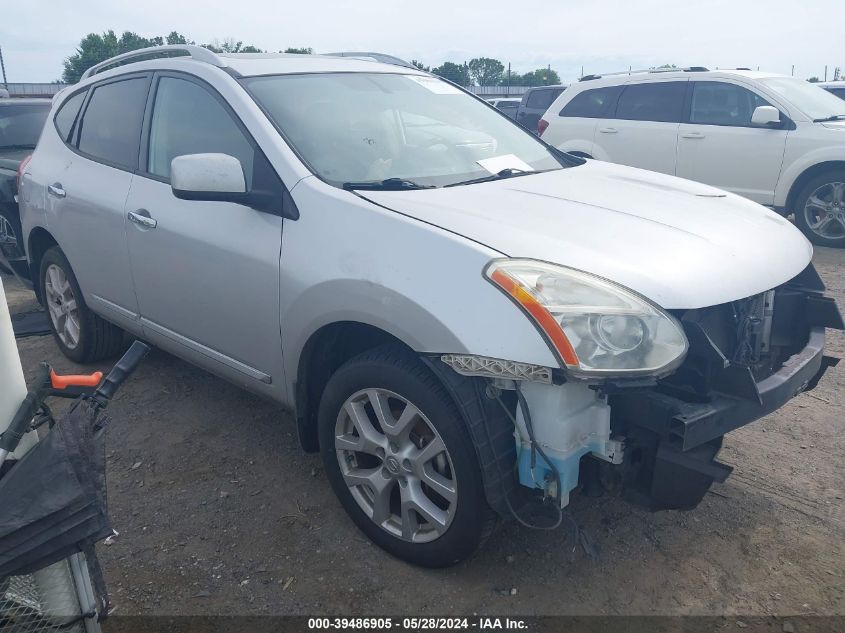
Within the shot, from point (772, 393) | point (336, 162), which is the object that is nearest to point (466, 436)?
point (772, 393)

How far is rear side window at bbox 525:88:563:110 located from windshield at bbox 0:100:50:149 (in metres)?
9.88

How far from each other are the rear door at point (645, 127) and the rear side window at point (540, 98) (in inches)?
244

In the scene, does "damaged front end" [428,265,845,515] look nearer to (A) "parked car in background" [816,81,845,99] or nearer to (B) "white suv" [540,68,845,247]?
(B) "white suv" [540,68,845,247]

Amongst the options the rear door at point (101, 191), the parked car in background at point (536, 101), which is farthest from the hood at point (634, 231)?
the parked car in background at point (536, 101)

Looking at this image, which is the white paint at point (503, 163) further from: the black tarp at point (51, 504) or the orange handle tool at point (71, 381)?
the black tarp at point (51, 504)

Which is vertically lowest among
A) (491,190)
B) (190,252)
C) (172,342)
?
(172,342)

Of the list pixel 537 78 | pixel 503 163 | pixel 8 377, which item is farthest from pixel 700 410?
pixel 537 78

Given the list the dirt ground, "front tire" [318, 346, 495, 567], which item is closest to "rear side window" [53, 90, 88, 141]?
the dirt ground

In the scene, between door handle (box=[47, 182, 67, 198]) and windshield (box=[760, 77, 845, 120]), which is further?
windshield (box=[760, 77, 845, 120])

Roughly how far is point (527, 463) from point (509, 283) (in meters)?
0.57

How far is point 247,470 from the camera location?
3.31m

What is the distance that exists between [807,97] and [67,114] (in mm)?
7501

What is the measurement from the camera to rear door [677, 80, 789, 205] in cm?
768

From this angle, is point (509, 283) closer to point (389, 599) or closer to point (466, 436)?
point (466, 436)
